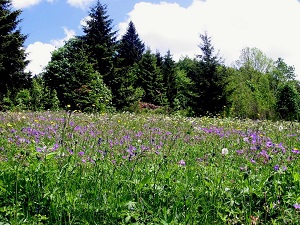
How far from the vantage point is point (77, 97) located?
1964cm

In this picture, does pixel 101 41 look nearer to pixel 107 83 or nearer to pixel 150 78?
pixel 107 83

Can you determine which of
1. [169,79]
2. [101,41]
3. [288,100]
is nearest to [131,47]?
[169,79]

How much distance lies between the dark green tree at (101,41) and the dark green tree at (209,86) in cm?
842

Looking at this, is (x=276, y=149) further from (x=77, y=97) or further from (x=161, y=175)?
(x=77, y=97)

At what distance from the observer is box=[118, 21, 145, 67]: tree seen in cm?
4798

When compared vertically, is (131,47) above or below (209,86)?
above

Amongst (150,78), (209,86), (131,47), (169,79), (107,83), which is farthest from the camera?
(131,47)

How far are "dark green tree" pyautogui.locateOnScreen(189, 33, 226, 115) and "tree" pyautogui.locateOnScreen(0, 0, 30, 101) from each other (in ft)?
45.5

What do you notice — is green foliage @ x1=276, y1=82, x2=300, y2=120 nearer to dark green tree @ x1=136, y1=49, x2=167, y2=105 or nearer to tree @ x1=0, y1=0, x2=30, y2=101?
dark green tree @ x1=136, y1=49, x2=167, y2=105

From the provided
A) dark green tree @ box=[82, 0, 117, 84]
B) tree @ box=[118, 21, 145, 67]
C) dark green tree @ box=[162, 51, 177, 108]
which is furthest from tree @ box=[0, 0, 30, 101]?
tree @ box=[118, 21, 145, 67]

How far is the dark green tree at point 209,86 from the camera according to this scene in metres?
23.0

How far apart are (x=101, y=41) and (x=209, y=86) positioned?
11.0m


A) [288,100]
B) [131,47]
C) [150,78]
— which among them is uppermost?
[131,47]

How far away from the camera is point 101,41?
2875 centimetres
